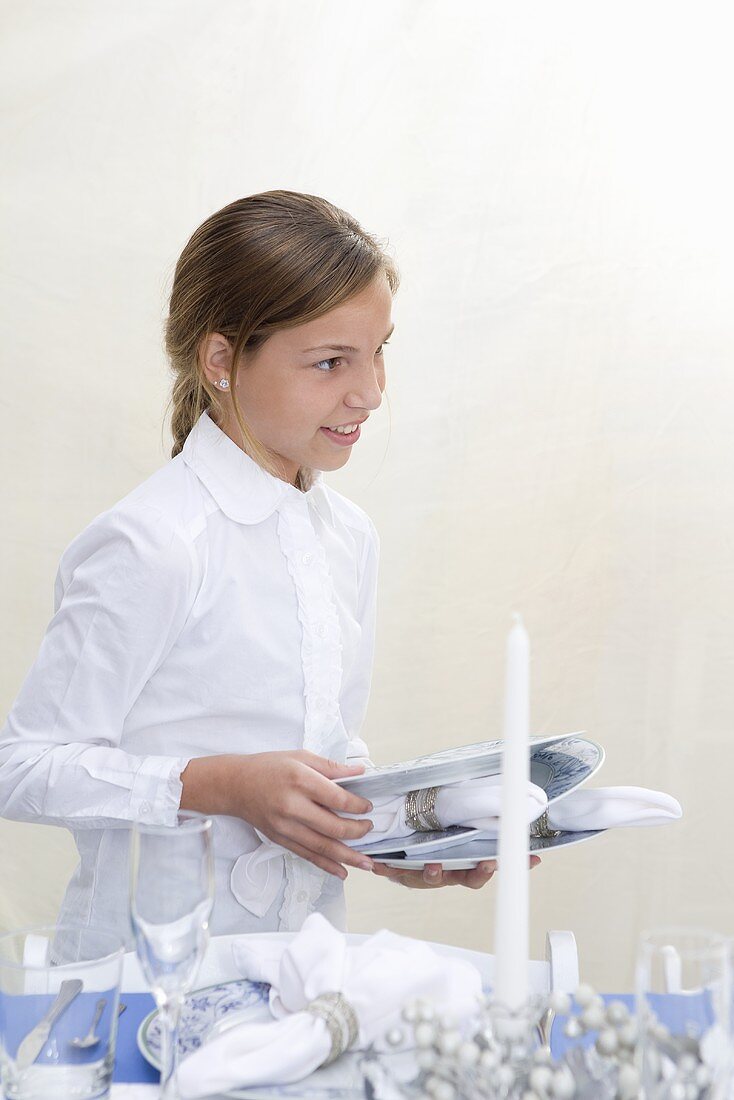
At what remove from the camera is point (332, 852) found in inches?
43.5

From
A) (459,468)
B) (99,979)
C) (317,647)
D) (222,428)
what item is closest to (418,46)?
(459,468)

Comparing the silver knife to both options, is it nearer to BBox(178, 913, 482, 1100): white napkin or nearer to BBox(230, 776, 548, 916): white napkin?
BBox(178, 913, 482, 1100): white napkin

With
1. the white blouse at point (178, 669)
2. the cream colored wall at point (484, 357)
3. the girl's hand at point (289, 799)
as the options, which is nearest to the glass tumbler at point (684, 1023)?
the girl's hand at point (289, 799)

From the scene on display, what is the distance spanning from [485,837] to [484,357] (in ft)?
5.16

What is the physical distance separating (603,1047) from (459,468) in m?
1.87

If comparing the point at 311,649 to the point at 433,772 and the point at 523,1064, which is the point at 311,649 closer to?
the point at 433,772

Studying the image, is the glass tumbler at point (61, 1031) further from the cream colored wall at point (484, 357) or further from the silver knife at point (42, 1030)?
the cream colored wall at point (484, 357)

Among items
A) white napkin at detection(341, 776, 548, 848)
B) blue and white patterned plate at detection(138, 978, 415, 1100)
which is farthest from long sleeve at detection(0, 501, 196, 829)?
blue and white patterned plate at detection(138, 978, 415, 1100)

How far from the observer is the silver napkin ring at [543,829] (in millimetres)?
1047

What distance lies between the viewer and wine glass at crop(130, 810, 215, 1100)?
2.21ft

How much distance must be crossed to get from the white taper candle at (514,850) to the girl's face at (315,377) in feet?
2.35

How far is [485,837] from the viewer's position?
1031mm

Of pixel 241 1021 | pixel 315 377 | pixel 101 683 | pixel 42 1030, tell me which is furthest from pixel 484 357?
pixel 42 1030

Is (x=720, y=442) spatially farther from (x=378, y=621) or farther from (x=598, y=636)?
(x=378, y=621)
